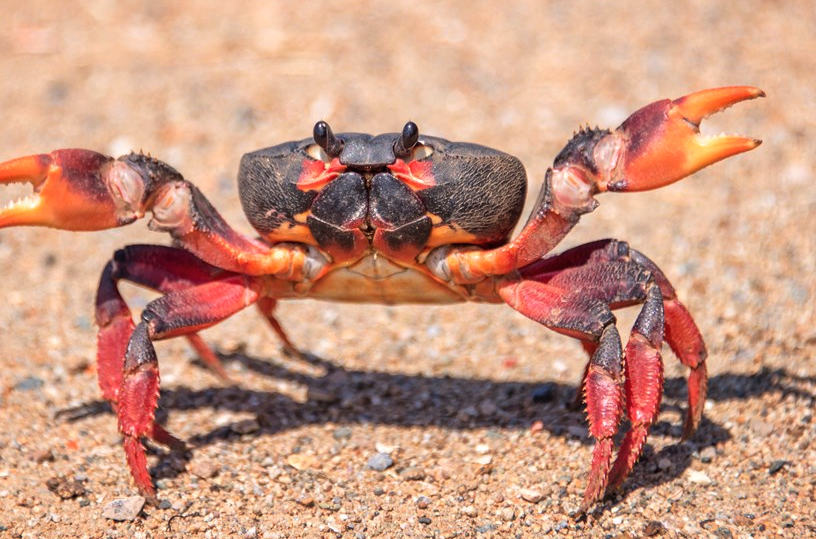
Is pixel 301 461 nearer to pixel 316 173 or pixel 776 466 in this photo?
pixel 316 173

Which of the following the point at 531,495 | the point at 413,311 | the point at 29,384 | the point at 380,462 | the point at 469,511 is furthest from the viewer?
the point at 413,311

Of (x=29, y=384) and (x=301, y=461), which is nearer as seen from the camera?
(x=301, y=461)

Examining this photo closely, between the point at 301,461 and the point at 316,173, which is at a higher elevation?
the point at 316,173

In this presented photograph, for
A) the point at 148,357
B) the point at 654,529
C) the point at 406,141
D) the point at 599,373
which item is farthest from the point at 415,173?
the point at 654,529

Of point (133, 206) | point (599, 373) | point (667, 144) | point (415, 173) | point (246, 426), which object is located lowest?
point (246, 426)

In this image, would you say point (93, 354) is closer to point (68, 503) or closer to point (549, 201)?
point (68, 503)

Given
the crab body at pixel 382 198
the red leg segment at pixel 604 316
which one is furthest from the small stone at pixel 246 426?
the red leg segment at pixel 604 316

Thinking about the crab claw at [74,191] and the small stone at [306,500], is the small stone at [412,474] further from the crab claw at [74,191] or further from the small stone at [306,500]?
the crab claw at [74,191]
